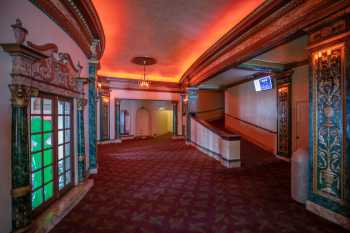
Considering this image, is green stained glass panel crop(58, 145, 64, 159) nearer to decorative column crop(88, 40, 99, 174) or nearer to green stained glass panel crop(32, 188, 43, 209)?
green stained glass panel crop(32, 188, 43, 209)

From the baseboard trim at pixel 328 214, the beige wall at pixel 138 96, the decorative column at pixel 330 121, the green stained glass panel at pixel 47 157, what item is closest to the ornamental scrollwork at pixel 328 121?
the decorative column at pixel 330 121

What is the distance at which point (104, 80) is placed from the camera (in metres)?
8.88

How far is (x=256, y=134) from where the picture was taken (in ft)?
25.0

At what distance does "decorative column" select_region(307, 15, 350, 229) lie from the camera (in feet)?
7.42

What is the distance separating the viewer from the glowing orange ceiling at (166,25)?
3.27 m

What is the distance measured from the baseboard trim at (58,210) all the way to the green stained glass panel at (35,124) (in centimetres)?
116

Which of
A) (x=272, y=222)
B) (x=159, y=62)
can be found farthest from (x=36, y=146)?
(x=159, y=62)

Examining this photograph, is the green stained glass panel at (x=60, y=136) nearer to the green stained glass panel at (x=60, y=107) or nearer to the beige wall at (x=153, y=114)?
the green stained glass panel at (x=60, y=107)

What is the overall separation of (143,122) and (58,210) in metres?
10.3

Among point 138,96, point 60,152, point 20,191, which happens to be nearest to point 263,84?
point 138,96

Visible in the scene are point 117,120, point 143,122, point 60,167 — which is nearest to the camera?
point 60,167

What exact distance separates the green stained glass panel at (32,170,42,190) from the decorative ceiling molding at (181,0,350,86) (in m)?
4.31

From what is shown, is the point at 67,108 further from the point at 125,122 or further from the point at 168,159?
the point at 125,122

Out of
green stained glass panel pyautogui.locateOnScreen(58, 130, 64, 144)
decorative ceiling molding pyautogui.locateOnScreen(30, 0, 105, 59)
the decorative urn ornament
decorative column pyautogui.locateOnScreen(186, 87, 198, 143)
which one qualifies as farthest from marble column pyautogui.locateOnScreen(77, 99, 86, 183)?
decorative column pyautogui.locateOnScreen(186, 87, 198, 143)
